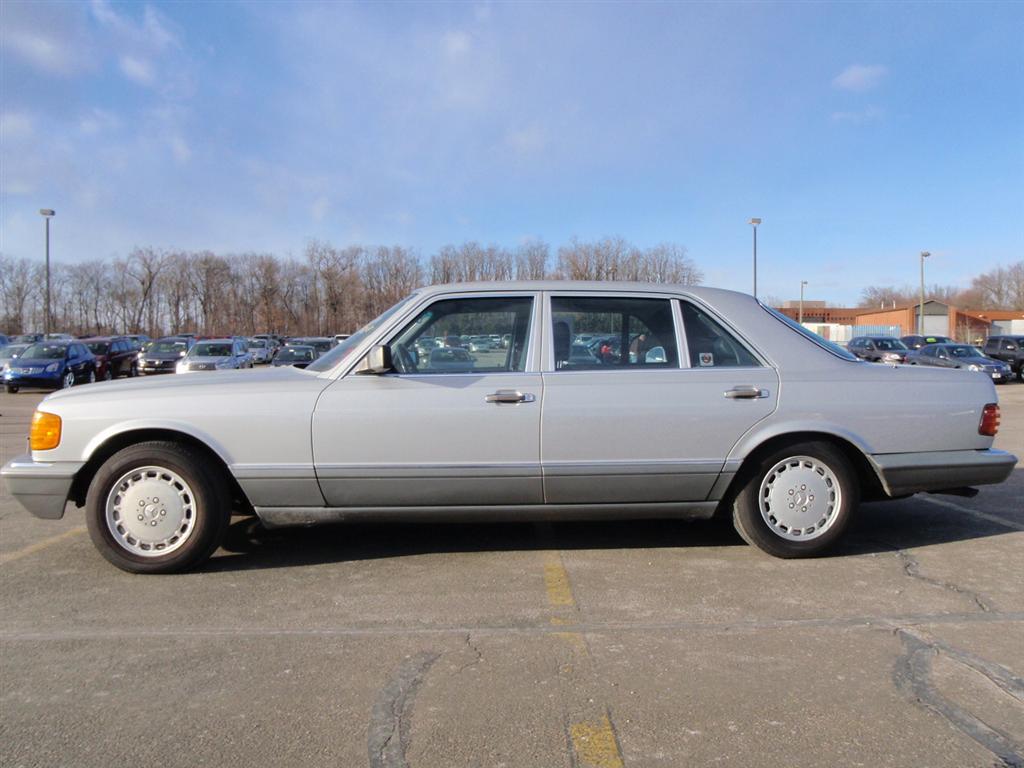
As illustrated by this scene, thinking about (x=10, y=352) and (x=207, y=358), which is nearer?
(x=207, y=358)

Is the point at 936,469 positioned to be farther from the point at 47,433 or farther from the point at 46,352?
the point at 46,352

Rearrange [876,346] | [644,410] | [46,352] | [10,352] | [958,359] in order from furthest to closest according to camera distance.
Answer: [876,346], [958,359], [10,352], [46,352], [644,410]

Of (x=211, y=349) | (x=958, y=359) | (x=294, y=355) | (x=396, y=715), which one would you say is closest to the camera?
(x=396, y=715)

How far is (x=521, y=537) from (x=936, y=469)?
104 inches

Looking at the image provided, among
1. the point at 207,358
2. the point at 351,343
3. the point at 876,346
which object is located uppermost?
the point at 876,346

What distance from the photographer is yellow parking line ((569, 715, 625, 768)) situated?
251 cm

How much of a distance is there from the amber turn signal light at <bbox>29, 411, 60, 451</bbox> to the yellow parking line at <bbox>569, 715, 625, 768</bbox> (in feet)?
11.1

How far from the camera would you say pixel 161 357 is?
26.6 metres

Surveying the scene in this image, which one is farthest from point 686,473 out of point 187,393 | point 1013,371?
point 1013,371

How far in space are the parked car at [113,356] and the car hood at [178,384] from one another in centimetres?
2306

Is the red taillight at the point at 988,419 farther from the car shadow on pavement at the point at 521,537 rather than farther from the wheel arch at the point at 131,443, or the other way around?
the wheel arch at the point at 131,443

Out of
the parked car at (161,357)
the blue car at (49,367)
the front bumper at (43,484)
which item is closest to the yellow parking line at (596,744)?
the front bumper at (43,484)

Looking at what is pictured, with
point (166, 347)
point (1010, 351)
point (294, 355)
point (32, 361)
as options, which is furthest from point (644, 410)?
point (1010, 351)

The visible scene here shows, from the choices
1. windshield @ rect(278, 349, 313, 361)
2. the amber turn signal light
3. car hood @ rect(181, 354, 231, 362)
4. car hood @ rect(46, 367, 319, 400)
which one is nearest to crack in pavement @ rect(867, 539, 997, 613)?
car hood @ rect(46, 367, 319, 400)
